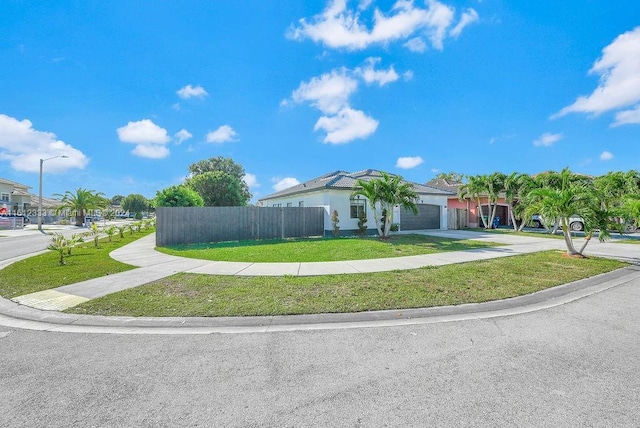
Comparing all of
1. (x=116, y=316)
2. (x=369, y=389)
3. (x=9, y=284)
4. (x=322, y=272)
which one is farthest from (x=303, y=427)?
(x=9, y=284)

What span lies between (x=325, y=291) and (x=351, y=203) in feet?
40.8

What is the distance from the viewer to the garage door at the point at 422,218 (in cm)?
2066

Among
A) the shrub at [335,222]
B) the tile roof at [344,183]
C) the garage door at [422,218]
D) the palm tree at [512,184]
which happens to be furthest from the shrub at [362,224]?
the palm tree at [512,184]

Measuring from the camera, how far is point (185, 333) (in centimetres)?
400

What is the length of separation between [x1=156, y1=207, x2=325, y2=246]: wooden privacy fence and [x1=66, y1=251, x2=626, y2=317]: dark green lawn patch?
7631 millimetres

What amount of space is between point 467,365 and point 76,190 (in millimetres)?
45721

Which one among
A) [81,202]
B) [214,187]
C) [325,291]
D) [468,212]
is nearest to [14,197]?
[81,202]

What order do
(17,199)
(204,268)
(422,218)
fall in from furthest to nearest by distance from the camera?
(17,199)
(422,218)
(204,268)

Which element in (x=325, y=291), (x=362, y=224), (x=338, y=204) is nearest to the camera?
(x=325, y=291)

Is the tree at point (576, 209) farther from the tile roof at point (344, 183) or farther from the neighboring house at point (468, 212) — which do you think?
the neighboring house at point (468, 212)

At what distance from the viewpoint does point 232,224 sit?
15.2 meters

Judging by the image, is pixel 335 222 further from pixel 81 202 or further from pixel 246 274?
pixel 81 202

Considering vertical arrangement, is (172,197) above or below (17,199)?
below

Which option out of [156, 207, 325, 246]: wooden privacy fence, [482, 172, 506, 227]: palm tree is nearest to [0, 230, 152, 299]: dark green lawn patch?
[156, 207, 325, 246]: wooden privacy fence
